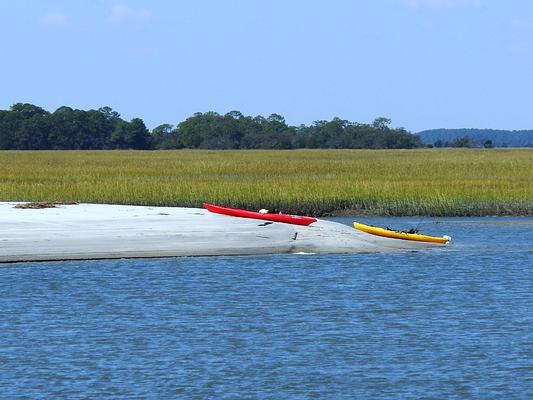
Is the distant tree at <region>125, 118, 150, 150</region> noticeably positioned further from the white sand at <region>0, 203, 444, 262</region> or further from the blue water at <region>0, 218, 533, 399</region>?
the blue water at <region>0, 218, 533, 399</region>

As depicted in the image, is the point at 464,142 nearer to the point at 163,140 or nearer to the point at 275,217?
the point at 163,140

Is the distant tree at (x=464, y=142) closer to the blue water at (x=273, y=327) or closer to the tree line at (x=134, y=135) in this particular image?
the tree line at (x=134, y=135)

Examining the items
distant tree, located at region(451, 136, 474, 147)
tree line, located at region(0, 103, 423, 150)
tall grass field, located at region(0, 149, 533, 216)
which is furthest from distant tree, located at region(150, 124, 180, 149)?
tall grass field, located at region(0, 149, 533, 216)

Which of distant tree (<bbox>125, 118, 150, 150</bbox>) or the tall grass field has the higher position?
distant tree (<bbox>125, 118, 150, 150</bbox>)

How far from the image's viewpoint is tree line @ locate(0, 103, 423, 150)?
582ft

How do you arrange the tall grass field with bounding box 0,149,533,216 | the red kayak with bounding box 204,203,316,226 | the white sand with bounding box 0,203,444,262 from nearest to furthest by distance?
the white sand with bounding box 0,203,444,262 → the red kayak with bounding box 204,203,316,226 → the tall grass field with bounding box 0,149,533,216

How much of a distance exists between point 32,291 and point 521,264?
1365 cm

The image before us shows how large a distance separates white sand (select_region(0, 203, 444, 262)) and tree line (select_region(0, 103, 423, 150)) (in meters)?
139

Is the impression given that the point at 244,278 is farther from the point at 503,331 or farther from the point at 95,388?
the point at 95,388

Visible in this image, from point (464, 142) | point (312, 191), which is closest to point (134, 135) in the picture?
point (464, 142)

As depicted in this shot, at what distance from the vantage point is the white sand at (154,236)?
3419cm

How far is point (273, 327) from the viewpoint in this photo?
84.8ft

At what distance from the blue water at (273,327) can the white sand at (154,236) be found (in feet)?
1.29

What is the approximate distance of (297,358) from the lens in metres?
22.6
